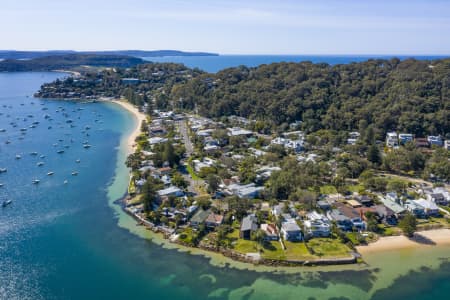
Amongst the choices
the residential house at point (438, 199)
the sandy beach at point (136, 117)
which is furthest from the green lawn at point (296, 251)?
the sandy beach at point (136, 117)

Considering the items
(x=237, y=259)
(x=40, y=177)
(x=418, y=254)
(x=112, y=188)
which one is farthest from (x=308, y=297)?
(x=40, y=177)

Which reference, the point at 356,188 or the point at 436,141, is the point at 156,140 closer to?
the point at 356,188

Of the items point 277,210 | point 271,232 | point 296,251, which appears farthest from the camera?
point 277,210

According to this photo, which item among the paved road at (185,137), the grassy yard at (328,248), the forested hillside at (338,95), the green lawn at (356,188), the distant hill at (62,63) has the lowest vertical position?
the grassy yard at (328,248)

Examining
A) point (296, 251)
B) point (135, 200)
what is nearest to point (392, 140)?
point (296, 251)

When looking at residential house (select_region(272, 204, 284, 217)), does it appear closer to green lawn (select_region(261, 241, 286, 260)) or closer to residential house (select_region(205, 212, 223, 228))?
green lawn (select_region(261, 241, 286, 260))

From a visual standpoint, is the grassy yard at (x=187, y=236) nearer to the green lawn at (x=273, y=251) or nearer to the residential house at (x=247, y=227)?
the residential house at (x=247, y=227)
